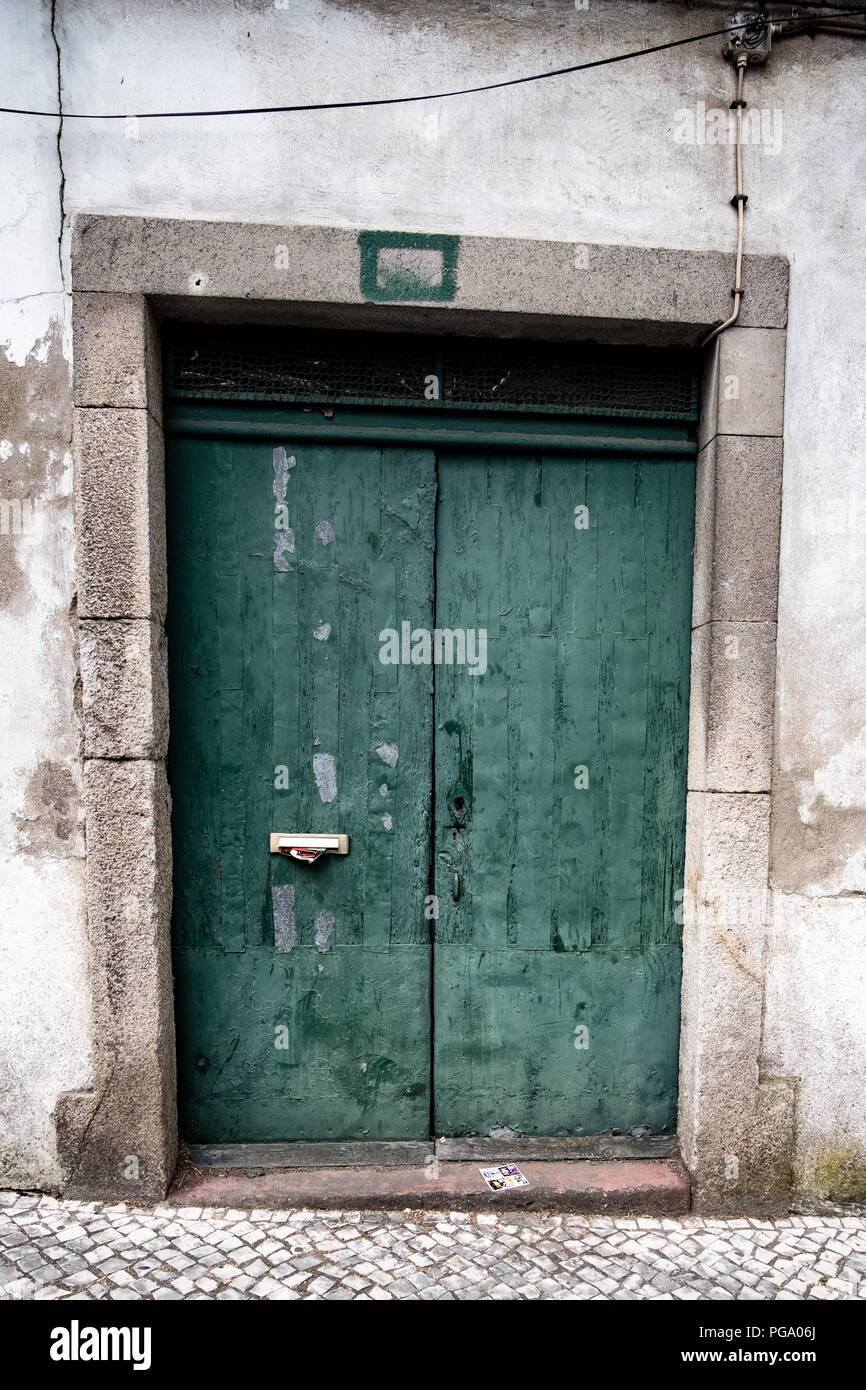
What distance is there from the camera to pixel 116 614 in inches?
105

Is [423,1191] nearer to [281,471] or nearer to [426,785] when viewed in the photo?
[426,785]

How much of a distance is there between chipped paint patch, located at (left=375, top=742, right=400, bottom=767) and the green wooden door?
11 millimetres

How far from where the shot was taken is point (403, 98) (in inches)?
105

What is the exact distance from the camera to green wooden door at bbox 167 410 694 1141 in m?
2.92

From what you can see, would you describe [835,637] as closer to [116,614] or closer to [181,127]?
[116,614]

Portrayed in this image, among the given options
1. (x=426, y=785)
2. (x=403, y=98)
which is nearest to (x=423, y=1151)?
(x=426, y=785)

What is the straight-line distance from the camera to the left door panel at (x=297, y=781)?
2908 millimetres

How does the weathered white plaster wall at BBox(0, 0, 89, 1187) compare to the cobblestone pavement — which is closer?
the cobblestone pavement

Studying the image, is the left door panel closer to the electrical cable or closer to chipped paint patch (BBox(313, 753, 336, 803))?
chipped paint patch (BBox(313, 753, 336, 803))

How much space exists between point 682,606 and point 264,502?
164 cm

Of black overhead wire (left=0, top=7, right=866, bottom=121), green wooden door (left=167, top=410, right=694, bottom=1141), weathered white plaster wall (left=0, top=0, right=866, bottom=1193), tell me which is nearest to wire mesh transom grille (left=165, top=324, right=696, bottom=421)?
green wooden door (left=167, top=410, right=694, bottom=1141)

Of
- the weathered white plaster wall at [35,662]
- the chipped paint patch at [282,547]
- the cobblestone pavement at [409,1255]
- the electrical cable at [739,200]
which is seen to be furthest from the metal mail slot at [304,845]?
the electrical cable at [739,200]

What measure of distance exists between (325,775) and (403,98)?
2.39m

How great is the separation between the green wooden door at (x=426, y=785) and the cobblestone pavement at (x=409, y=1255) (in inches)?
14.6
